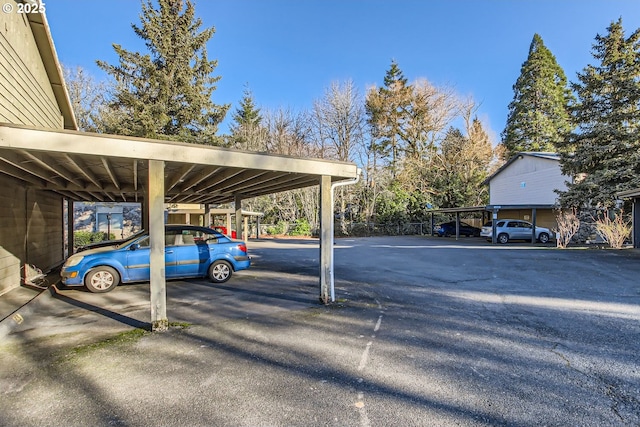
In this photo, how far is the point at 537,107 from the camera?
104 feet

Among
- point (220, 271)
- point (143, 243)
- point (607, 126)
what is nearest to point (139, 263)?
point (143, 243)

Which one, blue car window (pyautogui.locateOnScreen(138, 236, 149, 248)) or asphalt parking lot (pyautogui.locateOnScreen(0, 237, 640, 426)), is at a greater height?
blue car window (pyautogui.locateOnScreen(138, 236, 149, 248))

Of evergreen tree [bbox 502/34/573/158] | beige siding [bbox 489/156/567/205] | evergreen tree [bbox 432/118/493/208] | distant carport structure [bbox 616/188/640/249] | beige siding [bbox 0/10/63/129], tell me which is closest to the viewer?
beige siding [bbox 0/10/63/129]

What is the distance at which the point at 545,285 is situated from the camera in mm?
7664

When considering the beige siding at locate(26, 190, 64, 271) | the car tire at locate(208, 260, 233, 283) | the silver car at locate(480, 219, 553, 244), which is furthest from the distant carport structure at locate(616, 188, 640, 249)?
the beige siding at locate(26, 190, 64, 271)

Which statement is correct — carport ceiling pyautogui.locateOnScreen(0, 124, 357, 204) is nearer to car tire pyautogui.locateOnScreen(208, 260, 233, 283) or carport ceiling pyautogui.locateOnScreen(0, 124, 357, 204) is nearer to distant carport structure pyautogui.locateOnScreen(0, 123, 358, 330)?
distant carport structure pyautogui.locateOnScreen(0, 123, 358, 330)

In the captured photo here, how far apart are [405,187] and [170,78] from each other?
2064cm

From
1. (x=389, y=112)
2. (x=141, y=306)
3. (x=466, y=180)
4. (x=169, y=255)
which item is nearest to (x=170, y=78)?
(x=169, y=255)

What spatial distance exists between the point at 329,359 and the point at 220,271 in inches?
193

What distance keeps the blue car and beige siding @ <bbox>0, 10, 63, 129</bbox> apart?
2.86 m

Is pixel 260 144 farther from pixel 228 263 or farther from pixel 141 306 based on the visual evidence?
pixel 141 306

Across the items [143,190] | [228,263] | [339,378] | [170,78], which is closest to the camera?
[339,378]

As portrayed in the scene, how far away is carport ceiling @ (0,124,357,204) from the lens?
3.95m

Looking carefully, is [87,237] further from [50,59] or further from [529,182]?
[529,182]
